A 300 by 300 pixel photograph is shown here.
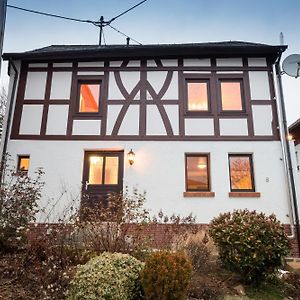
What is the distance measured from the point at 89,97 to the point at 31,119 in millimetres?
1914

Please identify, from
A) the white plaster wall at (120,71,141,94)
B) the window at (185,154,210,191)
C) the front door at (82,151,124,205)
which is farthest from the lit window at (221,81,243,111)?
the front door at (82,151,124,205)

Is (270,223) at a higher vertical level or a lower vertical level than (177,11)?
lower

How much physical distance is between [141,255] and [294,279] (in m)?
2.94

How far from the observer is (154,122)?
31.5 feet

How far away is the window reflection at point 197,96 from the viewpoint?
9.88 meters

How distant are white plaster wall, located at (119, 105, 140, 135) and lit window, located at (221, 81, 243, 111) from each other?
272cm

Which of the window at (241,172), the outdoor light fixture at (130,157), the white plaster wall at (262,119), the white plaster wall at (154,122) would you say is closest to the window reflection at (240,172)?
the window at (241,172)

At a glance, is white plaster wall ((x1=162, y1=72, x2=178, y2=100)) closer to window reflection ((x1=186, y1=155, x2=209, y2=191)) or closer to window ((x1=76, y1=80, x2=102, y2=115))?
window reflection ((x1=186, y1=155, x2=209, y2=191))

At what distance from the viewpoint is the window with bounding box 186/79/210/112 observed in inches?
389

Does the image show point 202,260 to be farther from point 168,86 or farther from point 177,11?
point 177,11

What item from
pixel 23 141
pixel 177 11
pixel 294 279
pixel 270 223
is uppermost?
pixel 177 11

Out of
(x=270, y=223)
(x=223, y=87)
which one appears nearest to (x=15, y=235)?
(x=270, y=223)

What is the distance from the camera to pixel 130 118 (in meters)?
9.66

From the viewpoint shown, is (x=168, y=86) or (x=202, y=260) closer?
(x=202, y=260)
